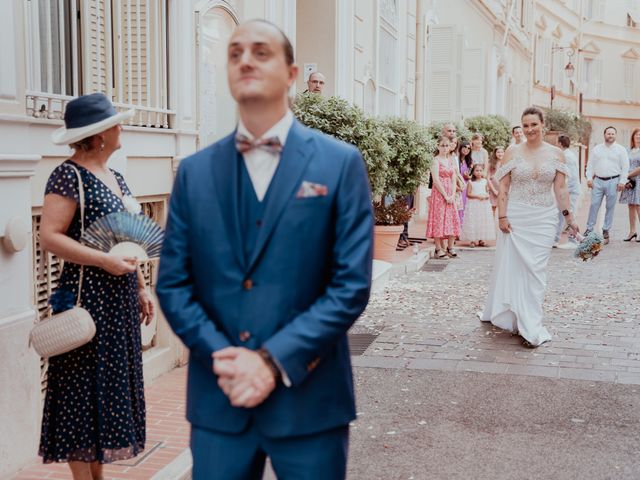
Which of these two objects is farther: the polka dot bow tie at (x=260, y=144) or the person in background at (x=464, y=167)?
the person in background at (x=464, y=167)

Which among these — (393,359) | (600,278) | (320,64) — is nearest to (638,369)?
(393,359)

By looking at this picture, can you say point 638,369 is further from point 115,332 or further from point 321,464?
point 321,464

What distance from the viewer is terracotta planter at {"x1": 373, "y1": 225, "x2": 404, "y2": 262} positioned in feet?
40.6

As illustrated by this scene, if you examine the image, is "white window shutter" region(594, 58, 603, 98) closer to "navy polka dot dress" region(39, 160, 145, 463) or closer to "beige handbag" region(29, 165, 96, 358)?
"navy polka dot dress" region(39, 160, 145, 463)

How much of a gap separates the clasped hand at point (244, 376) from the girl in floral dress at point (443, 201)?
11.7 meters

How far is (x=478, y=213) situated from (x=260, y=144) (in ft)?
43.7

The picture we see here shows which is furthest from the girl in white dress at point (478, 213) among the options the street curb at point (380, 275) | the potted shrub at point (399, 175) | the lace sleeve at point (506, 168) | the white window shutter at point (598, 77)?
the white window shutter at point (598, 77)

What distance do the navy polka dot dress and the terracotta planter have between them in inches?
337

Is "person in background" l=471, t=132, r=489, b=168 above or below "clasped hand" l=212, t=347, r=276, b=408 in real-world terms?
above

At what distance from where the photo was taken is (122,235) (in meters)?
3.84

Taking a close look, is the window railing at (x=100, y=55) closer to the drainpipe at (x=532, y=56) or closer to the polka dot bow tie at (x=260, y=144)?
the polka dot bow tie at (x=260, y=144)

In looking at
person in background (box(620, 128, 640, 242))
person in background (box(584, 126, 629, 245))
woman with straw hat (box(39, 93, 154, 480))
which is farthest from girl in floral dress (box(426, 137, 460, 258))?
woman with straw hat (box(39, 93, 154, 480))

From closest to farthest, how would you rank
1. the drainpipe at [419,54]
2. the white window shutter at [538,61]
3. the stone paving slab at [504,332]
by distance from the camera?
1. the stone paving slab at [504,332]
2. the drainpipe at [419,54]
3. the white window shutter at [538,61]

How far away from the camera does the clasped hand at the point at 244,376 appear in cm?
237
